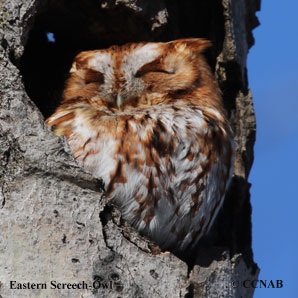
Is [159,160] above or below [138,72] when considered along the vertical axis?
below

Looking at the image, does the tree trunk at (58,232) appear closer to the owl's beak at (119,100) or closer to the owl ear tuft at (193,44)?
the owl ear tuft at (193,44)

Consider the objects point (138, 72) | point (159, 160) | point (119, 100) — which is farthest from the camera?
point (138, 72)

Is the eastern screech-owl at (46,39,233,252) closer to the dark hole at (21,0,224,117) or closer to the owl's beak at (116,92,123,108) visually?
the owl's beak at (116,92,123,108)

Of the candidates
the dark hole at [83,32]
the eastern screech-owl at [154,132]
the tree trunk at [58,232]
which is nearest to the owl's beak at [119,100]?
the eastern screech-owl at [154,132]

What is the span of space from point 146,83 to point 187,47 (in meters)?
0.29

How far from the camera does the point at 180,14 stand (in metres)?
3.32

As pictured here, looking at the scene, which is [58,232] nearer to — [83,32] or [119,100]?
[119,100]

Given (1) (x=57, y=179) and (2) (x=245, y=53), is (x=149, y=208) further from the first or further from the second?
(2) (x=245, y=53)

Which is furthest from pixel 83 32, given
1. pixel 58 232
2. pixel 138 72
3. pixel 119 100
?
pixel 58 232

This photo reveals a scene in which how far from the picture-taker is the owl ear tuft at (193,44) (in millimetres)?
3062

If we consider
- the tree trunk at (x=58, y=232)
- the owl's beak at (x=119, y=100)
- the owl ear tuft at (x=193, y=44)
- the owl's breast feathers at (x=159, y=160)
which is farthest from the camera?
the owl ear tuft at (x=193, y=44)

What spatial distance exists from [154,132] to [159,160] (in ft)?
0.38

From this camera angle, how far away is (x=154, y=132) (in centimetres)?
257

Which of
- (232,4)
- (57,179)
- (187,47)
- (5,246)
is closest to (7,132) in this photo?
(57,179)
